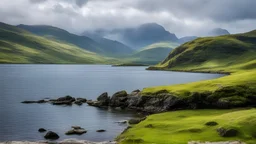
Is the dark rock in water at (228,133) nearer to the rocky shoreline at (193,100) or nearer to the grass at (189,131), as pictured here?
the grass at (189,131)

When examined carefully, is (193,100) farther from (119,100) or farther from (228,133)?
(228,133)

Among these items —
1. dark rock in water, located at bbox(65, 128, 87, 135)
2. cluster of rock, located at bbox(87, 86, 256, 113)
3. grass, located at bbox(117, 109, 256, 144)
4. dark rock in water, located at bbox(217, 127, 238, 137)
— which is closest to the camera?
grass, located at bbox(117, 109, 256, 144)

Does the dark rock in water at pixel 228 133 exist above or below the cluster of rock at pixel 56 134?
above

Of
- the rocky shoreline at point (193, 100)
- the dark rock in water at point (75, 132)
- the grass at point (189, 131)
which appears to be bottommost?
the dark rock in water at point (75, 132)

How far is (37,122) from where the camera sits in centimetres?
8619

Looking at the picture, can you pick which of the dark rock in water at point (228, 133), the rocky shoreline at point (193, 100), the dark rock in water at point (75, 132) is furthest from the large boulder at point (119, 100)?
the dark rock in water at point (228, 133)

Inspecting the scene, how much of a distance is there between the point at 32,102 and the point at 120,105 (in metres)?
37.7

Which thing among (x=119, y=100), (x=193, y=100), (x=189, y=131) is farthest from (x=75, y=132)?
(x=119, y=100)

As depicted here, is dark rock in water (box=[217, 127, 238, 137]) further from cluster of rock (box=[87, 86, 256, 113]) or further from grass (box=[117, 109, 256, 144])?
cluster of rock (box=[87, 86, 256, 113])

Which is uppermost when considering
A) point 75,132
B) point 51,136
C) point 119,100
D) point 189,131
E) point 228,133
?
point 119,100

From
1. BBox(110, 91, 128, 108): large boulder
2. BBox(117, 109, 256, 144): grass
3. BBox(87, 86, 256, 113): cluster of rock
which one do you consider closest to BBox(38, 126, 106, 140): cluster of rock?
BBox(117, 109, 256, 144): grass

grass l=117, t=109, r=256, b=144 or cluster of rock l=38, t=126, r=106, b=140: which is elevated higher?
grass l=117, t=109, r=256, b=144

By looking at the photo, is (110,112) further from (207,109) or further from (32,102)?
(32,102)

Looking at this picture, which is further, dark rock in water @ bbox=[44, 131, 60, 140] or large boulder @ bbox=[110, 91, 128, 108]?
large boulder @ bbox=[110, 91, 128, 108]
